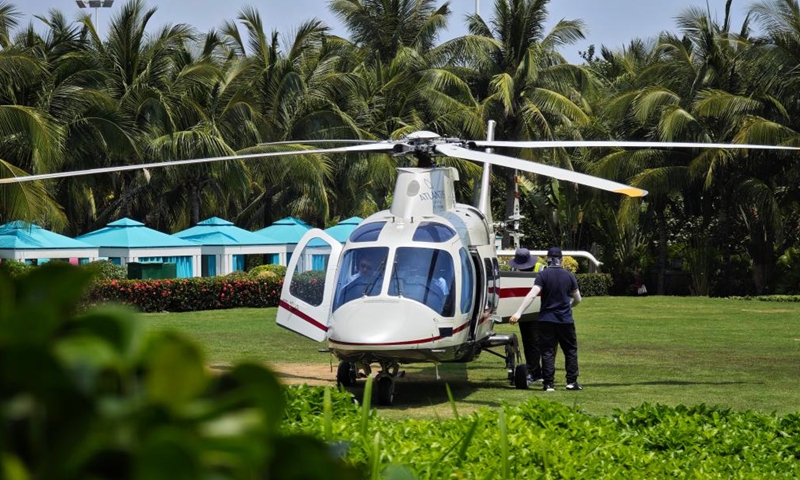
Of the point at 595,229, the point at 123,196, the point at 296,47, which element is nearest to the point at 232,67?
the point at 296,47

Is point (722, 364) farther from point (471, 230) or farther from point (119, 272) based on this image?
point (119, 272)

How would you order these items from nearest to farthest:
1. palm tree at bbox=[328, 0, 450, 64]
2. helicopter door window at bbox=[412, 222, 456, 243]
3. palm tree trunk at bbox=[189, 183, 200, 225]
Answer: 1. helicopter door window at bbox=[412, 222, 456, 243]
2. palm tree trunk at bbox=[189, 183, 200, 225]
3. palm tree at bbox=[328, 0, 450, 64]

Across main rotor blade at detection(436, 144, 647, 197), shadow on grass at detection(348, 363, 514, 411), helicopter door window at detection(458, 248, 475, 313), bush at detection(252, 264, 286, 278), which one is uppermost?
main rotor blade at detection(436, 144, 647, 197)

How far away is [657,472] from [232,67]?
30567 millimetres

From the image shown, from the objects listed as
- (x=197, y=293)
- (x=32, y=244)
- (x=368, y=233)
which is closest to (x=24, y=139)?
(x=32, y=244)

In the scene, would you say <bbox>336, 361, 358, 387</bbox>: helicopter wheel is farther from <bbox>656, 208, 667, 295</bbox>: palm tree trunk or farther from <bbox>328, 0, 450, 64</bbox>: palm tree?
<bbox>328, 0, 450, 64</bbox>: palm tree

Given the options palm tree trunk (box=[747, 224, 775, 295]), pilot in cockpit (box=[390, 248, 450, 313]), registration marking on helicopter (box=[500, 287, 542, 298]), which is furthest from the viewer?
palm tree trunk (box=[747, 224, 775, 295])

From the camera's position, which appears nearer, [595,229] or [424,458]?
[424,458]

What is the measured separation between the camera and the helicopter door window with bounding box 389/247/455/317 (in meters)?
11.0

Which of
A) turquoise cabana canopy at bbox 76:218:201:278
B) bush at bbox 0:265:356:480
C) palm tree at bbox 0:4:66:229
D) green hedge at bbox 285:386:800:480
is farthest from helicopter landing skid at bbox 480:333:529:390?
turquoise cabana canopy at bbox 76:218:201:278

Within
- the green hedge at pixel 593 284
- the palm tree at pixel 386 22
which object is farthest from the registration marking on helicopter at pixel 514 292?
the palm tree at pixel 386 22

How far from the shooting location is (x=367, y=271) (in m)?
11.2

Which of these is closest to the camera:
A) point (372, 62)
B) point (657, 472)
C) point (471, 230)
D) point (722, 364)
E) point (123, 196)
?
point (657, 472)

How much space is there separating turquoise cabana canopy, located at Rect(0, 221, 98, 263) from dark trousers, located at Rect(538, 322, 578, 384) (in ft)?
49.8
